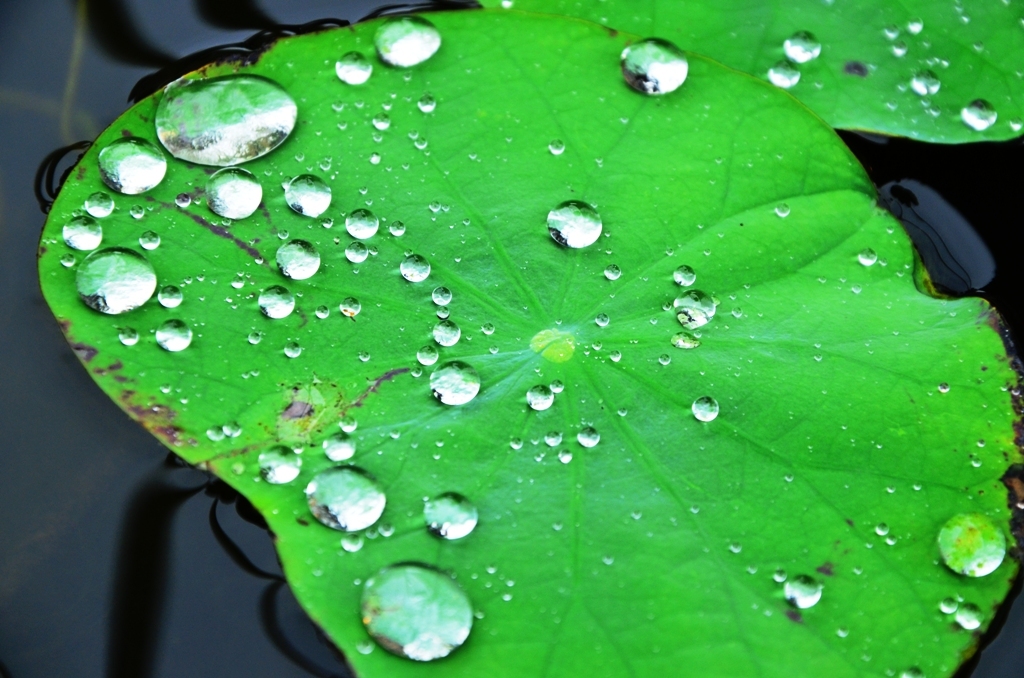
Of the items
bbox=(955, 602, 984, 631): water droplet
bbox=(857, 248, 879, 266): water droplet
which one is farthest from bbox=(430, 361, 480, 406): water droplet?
bbox=(955, 602, 984, 631): water droplet

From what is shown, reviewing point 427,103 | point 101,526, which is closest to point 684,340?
point 427,103

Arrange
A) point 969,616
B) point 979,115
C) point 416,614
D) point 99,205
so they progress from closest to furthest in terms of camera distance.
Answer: point 416,614 → point 969,616 → point 99,205 → point 979,115

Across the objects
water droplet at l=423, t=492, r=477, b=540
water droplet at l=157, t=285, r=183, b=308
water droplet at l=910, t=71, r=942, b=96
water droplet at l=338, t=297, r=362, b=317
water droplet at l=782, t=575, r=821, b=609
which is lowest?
water droplet at l=782, t=575, r=821, b=609

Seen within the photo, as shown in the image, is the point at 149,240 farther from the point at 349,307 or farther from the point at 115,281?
the point at 349,307

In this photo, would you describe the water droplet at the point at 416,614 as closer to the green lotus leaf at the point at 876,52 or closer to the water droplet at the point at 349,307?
the water droplet at the point at 349,307

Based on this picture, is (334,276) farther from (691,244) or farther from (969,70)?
(969,70)

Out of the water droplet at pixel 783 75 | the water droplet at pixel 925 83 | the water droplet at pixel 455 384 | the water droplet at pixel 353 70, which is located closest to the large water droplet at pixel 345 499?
the water droplet at pixel 455 384

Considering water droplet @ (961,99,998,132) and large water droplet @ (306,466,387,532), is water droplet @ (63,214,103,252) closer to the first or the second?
large water droplet @ (306,466,387,532)
